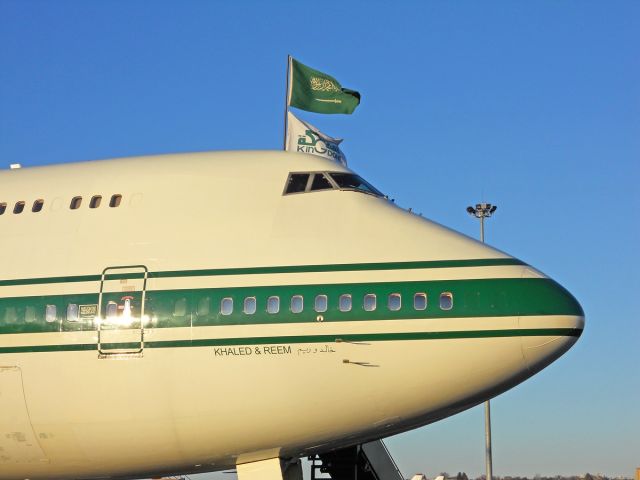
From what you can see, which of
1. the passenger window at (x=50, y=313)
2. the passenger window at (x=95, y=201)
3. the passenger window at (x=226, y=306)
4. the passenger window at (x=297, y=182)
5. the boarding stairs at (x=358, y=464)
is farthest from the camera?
the boarding stairs at (x=358, y=464)

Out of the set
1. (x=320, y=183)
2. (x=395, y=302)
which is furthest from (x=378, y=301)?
(x=320, y=183)

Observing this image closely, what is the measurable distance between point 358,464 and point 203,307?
7892 mm

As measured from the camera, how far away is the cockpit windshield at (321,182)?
17891mm

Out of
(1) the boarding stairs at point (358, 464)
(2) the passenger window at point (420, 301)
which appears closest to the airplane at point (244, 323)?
(2) the passenger window at point (420, 301)

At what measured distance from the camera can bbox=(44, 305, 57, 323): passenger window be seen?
1739 centimetres

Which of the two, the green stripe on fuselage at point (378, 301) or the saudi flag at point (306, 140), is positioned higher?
the saudi flag at point (306, 140)

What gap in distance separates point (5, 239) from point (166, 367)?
4.39m

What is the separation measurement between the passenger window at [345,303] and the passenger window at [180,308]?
2.67m

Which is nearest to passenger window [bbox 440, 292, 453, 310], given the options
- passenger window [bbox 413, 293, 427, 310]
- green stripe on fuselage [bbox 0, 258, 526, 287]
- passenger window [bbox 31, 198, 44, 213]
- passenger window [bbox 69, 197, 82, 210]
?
passenger window [bbox 413, 293, 427, 310]

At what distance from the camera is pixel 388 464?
2386cm

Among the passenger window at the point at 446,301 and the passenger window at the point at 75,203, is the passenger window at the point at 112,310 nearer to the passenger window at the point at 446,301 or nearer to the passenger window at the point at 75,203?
the passenger window at the point at 75,203

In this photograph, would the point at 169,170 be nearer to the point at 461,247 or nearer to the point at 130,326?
the point at 130,326

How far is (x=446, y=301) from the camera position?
16.1 meters

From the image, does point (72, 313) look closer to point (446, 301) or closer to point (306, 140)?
point (446, 301)
